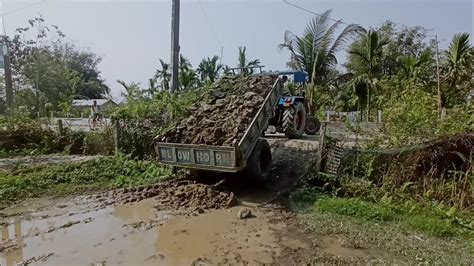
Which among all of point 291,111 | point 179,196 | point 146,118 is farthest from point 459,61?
point 179,196

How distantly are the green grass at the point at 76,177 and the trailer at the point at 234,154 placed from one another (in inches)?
52.9

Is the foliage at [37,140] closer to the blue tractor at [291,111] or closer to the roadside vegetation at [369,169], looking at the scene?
the roadside vegetation at [369,169]

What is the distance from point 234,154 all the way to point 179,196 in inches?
56.6

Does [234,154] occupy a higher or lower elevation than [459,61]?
lower

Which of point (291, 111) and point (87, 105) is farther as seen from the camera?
point (87, 105)

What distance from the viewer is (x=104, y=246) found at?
5051 millimetres

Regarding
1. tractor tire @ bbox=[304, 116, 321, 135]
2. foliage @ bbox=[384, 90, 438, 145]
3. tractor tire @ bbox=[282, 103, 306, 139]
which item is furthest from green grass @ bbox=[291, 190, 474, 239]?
tractor tire @ bbox=[304, 116, 321, 135]

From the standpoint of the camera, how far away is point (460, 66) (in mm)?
17312

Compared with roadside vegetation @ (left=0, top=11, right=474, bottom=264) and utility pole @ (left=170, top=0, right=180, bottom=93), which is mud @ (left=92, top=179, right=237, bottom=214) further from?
utility pole @ (left=170, top=0, right=180, bottom=93)

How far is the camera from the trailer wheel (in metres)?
7.32

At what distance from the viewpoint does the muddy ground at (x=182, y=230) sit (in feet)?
15.4

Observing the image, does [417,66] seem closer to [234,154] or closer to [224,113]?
[224,113]

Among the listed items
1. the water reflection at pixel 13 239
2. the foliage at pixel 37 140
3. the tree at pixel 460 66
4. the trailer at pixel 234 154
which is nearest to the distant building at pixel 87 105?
the foliage at pixel 37 140

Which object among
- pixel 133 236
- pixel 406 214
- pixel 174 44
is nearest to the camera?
pixel 133 236
